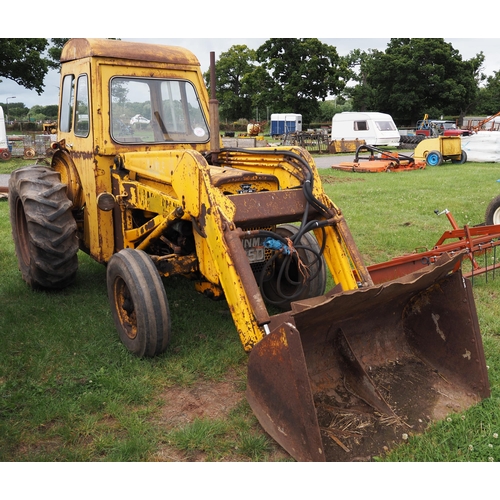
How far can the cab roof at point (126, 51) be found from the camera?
5074 millimetres

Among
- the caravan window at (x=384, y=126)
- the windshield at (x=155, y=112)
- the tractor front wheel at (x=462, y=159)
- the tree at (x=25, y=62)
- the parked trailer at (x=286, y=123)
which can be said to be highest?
the tree at (x=25, y=62)

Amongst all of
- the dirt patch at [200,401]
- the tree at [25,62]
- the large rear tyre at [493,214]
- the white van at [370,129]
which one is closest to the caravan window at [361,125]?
the white van at [370,129]

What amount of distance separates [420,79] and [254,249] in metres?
45.5

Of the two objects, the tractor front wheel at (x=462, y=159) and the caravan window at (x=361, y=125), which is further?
the caravan window at (x=361, y=125)

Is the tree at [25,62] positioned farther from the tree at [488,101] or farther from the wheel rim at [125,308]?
the tree at [488,101]

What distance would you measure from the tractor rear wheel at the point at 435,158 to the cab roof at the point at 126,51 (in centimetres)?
1664

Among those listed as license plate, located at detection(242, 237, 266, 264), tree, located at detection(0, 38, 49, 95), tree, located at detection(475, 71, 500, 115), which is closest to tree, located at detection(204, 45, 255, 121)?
tree, located at detection(475, 71, 500, 115)

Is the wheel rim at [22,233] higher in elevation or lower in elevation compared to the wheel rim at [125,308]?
higher

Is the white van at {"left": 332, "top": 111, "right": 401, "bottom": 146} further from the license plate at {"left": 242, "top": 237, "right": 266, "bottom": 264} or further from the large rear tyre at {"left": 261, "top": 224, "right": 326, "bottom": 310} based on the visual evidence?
the license plate at {"left": 242, "top": 237, "right": 266, "bottom": 264}

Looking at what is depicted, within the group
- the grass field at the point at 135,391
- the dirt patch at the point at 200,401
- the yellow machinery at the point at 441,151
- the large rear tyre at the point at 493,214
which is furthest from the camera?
the yellow machinery at the point at 441,151

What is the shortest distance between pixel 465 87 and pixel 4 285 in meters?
46.6

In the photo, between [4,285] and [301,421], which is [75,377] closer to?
[301,421]

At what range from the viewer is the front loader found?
3.30 meters

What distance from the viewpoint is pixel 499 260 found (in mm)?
6754
